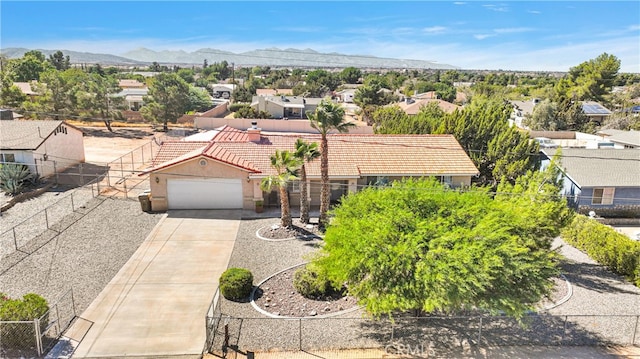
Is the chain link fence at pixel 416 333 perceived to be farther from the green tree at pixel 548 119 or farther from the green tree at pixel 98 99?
the green tree at pixel 548 119

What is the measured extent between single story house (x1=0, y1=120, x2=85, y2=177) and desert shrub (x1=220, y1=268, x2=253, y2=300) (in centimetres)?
2027

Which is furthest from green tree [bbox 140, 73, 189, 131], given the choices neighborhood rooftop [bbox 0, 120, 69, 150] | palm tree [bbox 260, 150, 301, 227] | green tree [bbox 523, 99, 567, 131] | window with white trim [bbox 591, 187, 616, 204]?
green tree [bbox 523, 99, 567, 131]

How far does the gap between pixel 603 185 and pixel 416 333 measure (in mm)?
20848

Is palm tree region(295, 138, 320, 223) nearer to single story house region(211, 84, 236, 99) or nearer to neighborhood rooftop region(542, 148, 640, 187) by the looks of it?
neighborhood rooftop region(542, 148, 640, 187)

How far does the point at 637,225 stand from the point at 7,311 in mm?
33765

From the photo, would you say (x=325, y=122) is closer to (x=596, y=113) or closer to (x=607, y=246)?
(x=607, y=246)

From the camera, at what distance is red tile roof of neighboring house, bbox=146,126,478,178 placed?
28984 millimetres

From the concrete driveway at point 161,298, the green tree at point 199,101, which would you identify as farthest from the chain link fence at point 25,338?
the green tree at point 199,101

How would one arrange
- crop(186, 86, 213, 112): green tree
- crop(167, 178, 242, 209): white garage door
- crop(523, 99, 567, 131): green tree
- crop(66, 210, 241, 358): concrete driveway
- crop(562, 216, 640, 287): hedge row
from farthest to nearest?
1. crop(186, 86, 213, 112): green tree
2. crop(523, 99, 567, 131): green tree
3. crop(167, 178, 242, 209): white garage door
4. crop(562, 216, 640, 287): hedge row
5. crop(66, 210, 241, 358): concrete driveway

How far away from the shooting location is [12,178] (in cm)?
2962

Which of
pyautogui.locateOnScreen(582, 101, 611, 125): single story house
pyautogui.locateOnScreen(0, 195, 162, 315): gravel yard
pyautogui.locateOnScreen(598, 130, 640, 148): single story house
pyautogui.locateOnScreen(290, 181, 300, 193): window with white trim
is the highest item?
pyautogui.locateOnScreen(582, 101, 611, 125): single story house

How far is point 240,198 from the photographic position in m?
28.7

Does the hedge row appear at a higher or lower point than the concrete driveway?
higher

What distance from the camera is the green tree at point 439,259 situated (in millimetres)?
13367
